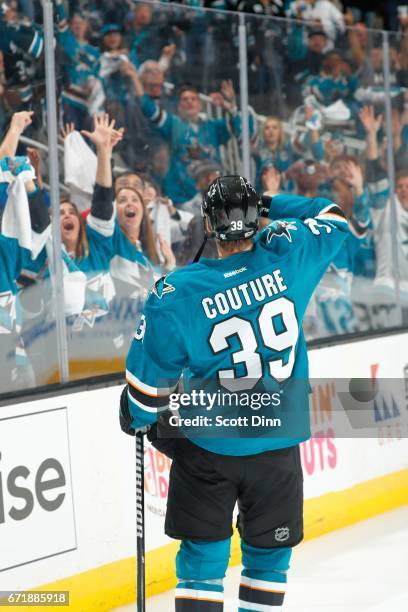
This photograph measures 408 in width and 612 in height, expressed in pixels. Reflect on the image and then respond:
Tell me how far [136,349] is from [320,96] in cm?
264

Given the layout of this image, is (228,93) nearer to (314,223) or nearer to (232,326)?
(314,223)

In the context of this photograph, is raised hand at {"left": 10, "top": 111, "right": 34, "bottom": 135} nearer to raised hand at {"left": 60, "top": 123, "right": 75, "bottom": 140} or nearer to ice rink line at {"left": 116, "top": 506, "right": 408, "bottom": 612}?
raised hand at {"left": 60, "top": 123, "right": 75, "bottom": 140}

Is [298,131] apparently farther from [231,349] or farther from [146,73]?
[231,349]

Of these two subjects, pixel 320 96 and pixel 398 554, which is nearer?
pixel 398 554

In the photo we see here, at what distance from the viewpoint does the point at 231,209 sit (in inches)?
96.3

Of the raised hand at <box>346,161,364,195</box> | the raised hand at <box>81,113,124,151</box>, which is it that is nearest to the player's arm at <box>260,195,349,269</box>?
the raised hand at <box>81,113,124,151</box>

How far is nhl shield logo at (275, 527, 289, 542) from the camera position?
99.0 inches

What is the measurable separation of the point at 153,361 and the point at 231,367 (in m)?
0.18

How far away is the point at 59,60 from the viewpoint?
3541 mm

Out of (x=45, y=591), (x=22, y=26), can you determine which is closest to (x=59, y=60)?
(x=22, y=26)

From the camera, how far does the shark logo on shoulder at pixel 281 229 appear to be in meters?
2.51

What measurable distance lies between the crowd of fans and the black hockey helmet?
107 centimetres

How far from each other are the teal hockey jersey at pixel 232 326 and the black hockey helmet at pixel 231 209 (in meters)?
0.06

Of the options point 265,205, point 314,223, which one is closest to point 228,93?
point 265,205
